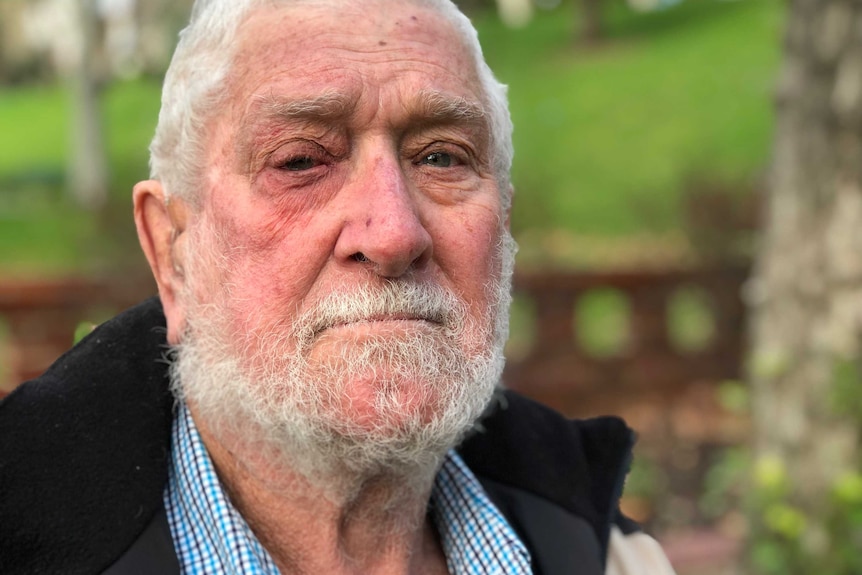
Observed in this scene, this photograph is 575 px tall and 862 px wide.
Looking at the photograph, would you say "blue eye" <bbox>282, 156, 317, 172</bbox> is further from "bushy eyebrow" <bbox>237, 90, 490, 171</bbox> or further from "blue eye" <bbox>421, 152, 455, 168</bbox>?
"blue eye" <bbox>421, 152, 455, 168</bbox>

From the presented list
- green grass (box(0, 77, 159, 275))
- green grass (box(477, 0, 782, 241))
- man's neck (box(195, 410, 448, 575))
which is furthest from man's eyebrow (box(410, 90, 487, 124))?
green grass (box(477, 0, 782, 241))

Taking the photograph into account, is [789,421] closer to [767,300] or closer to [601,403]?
[767,300]

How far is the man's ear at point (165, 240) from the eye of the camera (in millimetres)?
2117

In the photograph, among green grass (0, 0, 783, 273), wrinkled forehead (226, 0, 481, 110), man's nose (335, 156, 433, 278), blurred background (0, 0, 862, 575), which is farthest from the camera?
green grass (0, 0, 783, 273)

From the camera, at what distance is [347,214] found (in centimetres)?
187

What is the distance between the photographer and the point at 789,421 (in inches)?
172

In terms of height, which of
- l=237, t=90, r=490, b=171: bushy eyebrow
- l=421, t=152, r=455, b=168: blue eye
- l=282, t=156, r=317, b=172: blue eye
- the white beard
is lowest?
the white beard

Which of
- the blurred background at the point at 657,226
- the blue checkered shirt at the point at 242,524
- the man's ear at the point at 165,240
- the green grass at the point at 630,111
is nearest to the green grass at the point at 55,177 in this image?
the blurred background at the point at 657,226

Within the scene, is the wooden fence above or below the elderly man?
below

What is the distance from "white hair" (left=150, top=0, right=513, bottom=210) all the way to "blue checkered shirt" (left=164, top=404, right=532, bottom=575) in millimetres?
570

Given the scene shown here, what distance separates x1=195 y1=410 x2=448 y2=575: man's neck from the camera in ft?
6.65

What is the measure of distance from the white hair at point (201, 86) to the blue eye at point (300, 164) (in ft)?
0.69

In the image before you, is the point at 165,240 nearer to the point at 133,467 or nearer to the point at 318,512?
the point at 133,467

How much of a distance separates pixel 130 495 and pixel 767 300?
361cm
